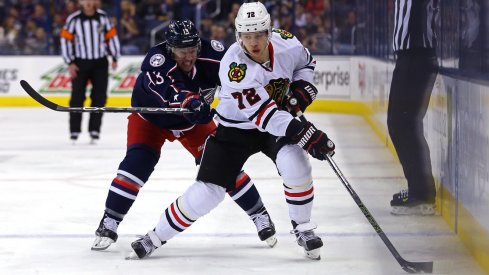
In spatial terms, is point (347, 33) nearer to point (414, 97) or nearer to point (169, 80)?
point (414, 97)

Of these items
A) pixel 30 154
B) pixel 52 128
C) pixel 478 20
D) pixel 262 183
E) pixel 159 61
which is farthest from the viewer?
pixel 52 128

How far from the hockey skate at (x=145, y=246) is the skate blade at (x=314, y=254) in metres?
0.57

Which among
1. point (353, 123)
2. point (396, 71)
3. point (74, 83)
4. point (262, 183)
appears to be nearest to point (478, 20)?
point (396, 71)

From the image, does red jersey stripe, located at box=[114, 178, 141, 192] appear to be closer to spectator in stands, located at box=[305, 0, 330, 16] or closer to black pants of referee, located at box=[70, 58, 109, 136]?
black pants of referee, located at box=[70, 58, 109, 136]

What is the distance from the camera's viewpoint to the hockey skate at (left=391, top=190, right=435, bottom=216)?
5.01m

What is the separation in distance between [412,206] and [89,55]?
188 inches

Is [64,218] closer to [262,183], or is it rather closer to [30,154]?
[262,183]

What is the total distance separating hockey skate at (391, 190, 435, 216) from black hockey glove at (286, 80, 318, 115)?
1161mm

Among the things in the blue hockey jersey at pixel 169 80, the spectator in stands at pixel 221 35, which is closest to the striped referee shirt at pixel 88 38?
the spectator in stands at pixel 221 35

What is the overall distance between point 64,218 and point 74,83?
409 cm

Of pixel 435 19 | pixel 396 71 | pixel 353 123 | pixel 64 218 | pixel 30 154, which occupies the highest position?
pixel 435 19

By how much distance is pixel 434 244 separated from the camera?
14.4ft

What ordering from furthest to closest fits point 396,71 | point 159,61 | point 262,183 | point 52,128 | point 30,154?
point 52,128
point 30,154
point 262,183
point 396,71
point 159,61

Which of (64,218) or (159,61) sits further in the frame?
(64,218)
